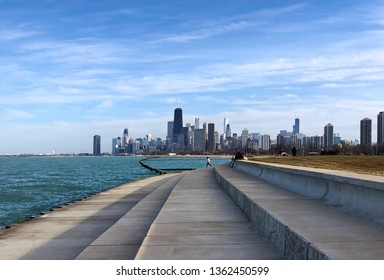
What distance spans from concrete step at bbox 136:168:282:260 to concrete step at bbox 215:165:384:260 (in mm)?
302

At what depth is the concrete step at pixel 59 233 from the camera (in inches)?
380

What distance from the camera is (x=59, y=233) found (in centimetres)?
1202

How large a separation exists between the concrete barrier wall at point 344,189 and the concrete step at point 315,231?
26 cm

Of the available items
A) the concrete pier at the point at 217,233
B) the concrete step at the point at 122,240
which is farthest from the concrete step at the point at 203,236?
the concrete step at the point at 122,240

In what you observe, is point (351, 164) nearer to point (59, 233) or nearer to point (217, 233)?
point (59, 233)

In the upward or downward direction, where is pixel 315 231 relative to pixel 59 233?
upward

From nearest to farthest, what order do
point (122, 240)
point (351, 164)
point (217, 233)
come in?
point (217, 233)
point (122, 240)
point (351, 164)

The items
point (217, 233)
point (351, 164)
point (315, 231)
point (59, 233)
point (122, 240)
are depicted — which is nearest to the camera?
point (315, 231)

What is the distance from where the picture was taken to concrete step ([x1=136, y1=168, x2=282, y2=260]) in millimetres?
6914

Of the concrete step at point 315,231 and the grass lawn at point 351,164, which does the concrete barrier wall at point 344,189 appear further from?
the grass lawn at point 351,164

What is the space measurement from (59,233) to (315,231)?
7549mm

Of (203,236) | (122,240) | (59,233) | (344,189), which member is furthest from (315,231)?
(59,233)

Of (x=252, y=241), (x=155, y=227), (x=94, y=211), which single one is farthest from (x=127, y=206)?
(x=252, y=241)

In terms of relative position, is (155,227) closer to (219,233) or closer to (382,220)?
(219,233)
